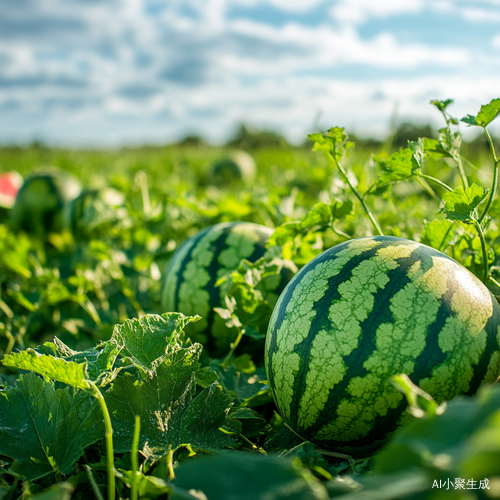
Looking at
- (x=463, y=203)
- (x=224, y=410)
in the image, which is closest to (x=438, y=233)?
(x=463, y=203)

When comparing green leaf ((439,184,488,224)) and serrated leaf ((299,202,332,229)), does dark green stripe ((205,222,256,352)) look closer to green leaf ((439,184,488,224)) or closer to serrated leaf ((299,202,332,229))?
serrated leaf ((299,202,332,229))

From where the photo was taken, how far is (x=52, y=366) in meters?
1.09

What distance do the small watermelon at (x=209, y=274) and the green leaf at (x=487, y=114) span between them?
987mm

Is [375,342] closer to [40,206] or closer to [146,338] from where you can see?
[146,338]

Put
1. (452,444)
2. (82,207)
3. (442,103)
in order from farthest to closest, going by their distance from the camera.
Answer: (82,207), (442,103), (452,444)

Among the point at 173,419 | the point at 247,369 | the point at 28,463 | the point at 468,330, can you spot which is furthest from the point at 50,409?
the point at 468,330

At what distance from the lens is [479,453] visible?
0.54 meters

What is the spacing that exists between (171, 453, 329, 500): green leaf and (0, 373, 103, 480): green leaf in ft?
1.98

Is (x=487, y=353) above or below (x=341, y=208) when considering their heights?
below

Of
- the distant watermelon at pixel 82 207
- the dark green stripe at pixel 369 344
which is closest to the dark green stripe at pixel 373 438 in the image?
the dark green stripe at pixel 369 344

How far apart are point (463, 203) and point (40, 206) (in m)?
4.09

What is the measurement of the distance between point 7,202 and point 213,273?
3997mm

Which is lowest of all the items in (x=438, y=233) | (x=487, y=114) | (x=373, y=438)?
(x=373, y=438)

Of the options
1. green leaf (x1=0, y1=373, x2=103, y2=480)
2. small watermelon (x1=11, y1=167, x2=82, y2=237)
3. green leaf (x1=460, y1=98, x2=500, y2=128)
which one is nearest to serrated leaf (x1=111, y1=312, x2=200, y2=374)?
green leaf (x1=0, y1=373, x2=103, y2=480)
